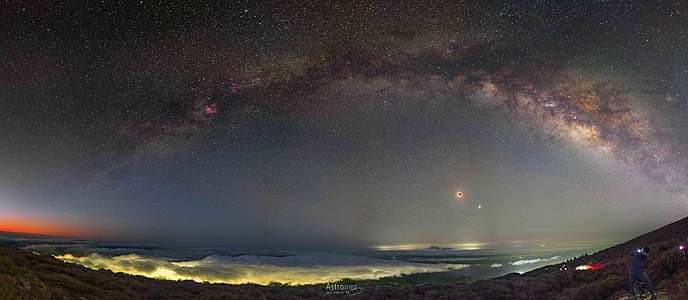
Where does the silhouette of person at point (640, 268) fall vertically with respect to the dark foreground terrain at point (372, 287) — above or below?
above

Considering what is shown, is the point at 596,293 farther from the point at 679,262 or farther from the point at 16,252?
the point at 16,252

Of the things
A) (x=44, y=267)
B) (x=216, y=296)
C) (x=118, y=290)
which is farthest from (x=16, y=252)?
(x=216, y=296)

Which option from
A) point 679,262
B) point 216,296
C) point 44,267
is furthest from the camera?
point 216,296

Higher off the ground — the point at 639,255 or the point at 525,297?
the point at 639,255

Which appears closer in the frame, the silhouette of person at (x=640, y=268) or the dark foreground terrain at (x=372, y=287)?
the silhouette of person at (x=640, y=268)

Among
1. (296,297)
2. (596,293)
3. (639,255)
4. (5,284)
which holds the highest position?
(639,255)

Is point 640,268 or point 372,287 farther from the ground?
point 640,268

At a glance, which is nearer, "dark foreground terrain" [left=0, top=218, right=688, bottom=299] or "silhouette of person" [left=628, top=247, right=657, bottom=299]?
"silhouette of person" [left=628, top=247, right=657, bottom=299]

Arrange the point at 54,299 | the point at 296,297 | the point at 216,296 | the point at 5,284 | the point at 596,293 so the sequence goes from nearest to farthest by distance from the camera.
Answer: the point at 5,284 < the point at 54,299 < the point at 596,293 < the point at 216,296 < the point at 296,297

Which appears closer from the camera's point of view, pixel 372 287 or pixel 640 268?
pixel 640 268

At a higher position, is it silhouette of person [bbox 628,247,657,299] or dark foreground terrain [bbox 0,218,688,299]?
silhouette of person [bbox 628,247,657,299]

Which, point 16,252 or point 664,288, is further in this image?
point 16,252
